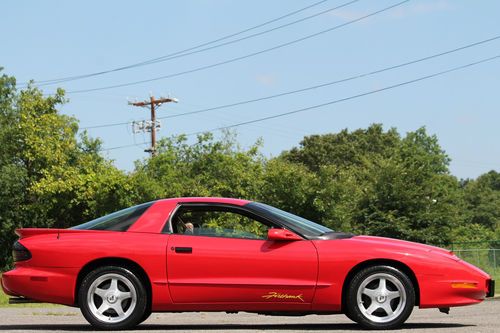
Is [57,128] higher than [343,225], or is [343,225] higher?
[57,128]

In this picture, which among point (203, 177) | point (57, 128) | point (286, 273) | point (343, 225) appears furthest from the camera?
point (57, 128)

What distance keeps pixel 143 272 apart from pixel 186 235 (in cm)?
58

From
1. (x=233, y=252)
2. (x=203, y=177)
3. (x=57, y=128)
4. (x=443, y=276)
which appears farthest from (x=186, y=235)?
(x=57, y=128)

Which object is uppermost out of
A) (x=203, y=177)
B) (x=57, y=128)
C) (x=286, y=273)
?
(x=57, y=128)

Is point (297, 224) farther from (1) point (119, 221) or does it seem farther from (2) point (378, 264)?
(1) point (119, 221)

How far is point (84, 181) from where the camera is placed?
50344mm

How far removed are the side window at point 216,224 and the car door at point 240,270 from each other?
7 cm

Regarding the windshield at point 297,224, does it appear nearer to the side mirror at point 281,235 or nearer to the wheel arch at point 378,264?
the side mirror at point 281,235

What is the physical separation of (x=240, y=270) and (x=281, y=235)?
543 mm

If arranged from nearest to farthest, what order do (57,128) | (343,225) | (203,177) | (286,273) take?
1. (286,273)
2. (343,225)
3. (203,177)
4. (57,128)

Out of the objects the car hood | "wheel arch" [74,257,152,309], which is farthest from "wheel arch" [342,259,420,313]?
"wheel arch" [74,257,152,309]

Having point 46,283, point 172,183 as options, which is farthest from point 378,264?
point 172,183

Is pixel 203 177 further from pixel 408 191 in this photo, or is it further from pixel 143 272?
pixel 143 272

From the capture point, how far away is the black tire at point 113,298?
365 inches
